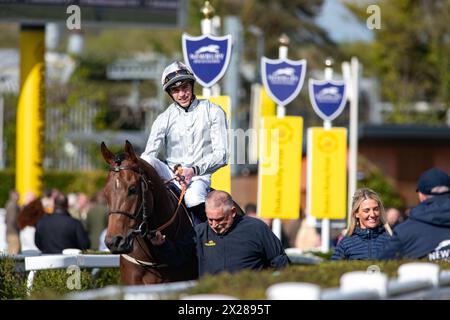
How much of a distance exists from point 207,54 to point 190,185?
5.55 metres

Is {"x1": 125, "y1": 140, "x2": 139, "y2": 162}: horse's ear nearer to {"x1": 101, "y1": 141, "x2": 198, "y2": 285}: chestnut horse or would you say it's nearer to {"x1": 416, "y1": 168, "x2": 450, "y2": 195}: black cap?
{"x1": 101, "y1": 141, "x2": 198, "y2": 285}: chestnut horse

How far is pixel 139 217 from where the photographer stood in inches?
334

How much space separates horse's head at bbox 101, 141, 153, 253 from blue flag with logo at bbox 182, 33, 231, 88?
19.9ft

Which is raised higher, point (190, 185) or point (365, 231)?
point (190, 185)

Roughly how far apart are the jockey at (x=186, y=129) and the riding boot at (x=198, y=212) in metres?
0.31

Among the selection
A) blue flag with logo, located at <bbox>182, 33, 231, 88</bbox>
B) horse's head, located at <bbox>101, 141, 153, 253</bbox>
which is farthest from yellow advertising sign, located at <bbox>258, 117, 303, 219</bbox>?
horse's head, located at <bbox>101, 141, 153, 253</bbox>

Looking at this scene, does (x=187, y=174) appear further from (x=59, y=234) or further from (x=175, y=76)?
(x=59, y=234)

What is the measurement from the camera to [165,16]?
21.3 meters

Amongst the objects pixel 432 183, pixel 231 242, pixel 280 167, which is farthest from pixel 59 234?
pixel 432 183

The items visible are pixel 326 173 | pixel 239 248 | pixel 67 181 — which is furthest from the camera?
pixel 67 181

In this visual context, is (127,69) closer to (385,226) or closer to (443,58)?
(443,58)

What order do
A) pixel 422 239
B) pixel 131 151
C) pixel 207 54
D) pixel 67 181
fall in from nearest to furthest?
pixel 422 239 → pixel 131 151 → pixel 207 54 → pixel 67 181

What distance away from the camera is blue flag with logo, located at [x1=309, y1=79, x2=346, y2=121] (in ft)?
59.7
